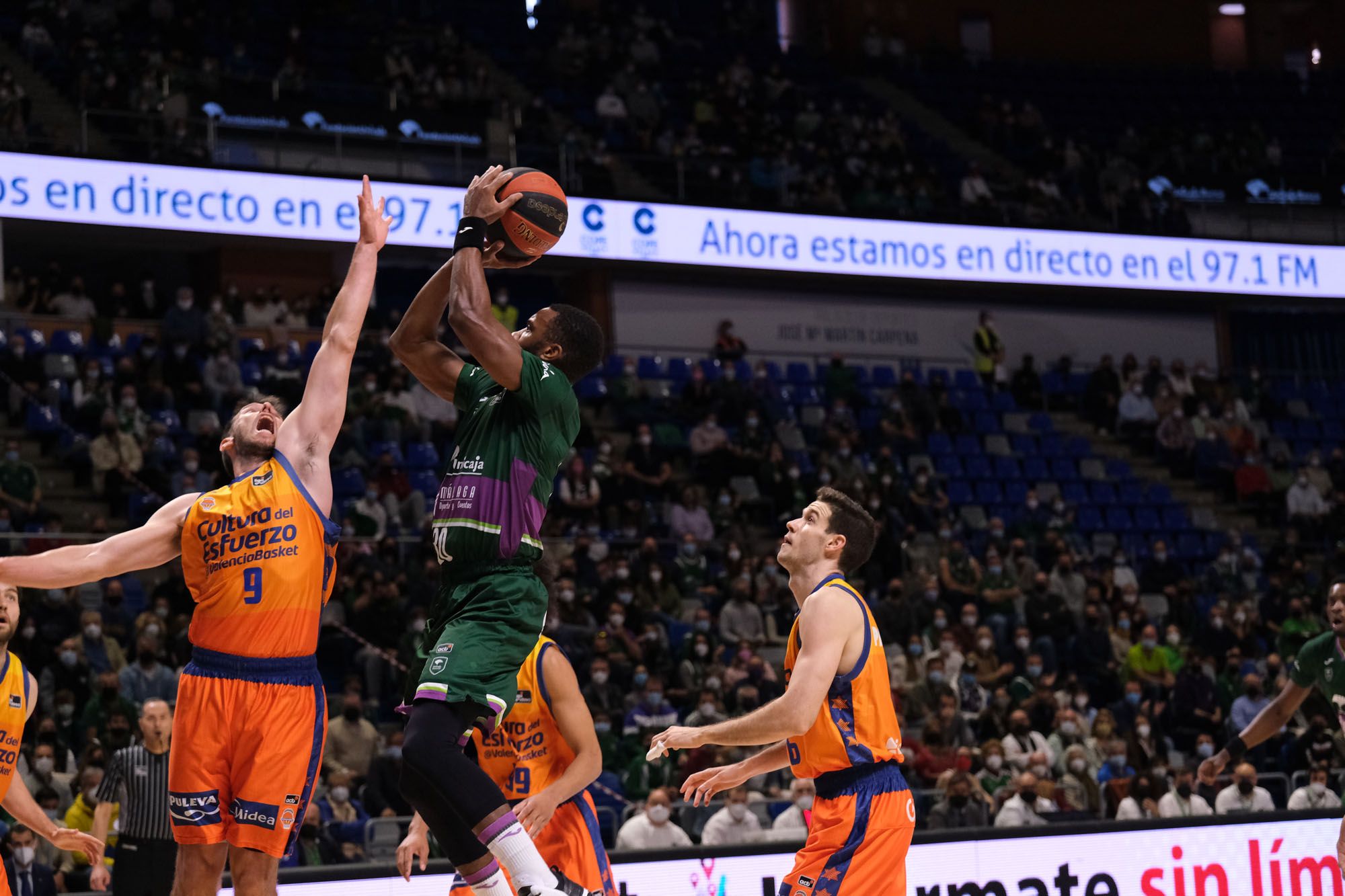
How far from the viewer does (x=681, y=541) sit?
17797 millimetres

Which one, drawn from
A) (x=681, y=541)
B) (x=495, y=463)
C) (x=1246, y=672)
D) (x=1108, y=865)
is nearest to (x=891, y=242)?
(x=681, y=541)

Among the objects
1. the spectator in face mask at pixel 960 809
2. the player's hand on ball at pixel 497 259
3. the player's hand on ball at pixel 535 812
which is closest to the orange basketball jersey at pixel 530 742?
the player's hand on ball at pixel 535 812

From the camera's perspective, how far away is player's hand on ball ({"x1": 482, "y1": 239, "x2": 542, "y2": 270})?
17.0 feet

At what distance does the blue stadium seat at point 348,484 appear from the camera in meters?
16.6

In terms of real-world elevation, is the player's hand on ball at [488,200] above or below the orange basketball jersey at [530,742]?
above

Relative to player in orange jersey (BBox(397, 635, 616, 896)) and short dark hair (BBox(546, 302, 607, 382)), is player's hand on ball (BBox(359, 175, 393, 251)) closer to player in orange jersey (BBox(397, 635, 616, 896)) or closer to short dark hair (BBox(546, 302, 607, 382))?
short dark hair (BBox(546, 302, 607, 382))

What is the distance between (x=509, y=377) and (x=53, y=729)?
8433 mm

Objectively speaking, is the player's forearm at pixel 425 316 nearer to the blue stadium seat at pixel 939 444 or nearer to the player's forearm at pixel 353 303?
the player's forearm at pixel 353 303

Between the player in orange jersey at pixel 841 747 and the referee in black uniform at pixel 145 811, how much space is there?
14.6 feet

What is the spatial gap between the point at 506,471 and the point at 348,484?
39.1 feet

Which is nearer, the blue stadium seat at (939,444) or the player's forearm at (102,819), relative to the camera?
the player's forearm at (102,819)

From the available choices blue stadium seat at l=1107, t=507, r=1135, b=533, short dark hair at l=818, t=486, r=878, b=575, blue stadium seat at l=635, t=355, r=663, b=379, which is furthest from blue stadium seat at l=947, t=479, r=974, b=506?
short dark hair at l=818, t=486, r=878, b=575

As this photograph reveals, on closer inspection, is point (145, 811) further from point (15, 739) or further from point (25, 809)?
point (15, 739)

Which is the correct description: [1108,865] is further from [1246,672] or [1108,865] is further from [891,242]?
[891,242]
